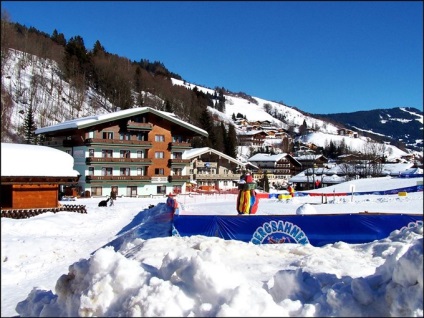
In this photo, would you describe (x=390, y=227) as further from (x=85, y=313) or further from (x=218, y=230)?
(x=85, y=313)

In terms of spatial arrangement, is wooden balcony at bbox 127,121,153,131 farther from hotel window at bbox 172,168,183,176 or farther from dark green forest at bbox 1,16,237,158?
hotel window at bbox 172,168,183,176

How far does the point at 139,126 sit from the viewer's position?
139 ft

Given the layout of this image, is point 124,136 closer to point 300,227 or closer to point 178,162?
point 178,162

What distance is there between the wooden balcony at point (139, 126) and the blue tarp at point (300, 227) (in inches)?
1153

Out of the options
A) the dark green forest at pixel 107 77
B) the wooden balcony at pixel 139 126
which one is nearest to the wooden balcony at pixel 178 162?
the wooden balcony at pixel 139 126

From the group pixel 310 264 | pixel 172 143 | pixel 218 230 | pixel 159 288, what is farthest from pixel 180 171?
pixel 159 288

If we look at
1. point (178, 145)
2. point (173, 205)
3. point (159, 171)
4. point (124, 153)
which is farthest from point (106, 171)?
point (173, 205)

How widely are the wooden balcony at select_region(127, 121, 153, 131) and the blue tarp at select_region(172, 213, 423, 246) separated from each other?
96.1 ft

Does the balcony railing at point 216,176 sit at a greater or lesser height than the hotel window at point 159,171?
lesser

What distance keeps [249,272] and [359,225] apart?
19.7ft

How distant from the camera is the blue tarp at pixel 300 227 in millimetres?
12062

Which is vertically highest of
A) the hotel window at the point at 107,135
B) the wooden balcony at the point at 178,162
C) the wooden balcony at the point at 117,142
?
the hotel window at the point at 107,135

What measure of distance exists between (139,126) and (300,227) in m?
32.0

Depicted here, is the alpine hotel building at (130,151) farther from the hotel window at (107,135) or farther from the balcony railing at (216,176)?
the balcony railing at (216,176)
